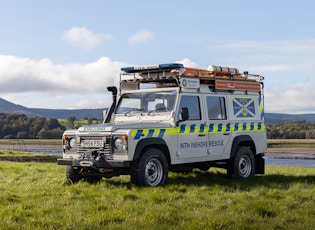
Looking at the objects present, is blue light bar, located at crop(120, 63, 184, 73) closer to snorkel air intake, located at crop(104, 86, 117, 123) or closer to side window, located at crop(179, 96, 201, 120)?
snorkel air intake, located at crop(104, 86, 117, 123)

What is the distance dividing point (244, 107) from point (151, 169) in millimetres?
3967

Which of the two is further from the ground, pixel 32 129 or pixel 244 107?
pixel 244 107

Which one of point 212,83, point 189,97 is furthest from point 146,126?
point 212,83

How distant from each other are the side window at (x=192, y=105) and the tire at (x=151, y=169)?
142 centimetres

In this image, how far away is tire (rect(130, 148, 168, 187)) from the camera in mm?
11094

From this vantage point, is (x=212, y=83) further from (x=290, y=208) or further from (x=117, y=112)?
(x=290, y=208)

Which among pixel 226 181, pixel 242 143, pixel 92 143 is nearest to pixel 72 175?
pixel 92 143

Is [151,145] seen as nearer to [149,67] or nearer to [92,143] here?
[92,143]

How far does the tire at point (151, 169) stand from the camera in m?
11.1

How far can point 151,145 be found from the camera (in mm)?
11477

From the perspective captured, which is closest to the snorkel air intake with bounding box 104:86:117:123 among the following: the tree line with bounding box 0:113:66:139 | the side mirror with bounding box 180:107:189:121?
the side mirror with bounding box 180:107:189:121

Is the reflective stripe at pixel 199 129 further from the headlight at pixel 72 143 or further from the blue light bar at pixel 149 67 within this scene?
the headlight at pixel 72 143

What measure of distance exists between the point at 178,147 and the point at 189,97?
4.25 ft

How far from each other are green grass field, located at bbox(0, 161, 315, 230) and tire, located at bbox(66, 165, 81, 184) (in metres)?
0.18
